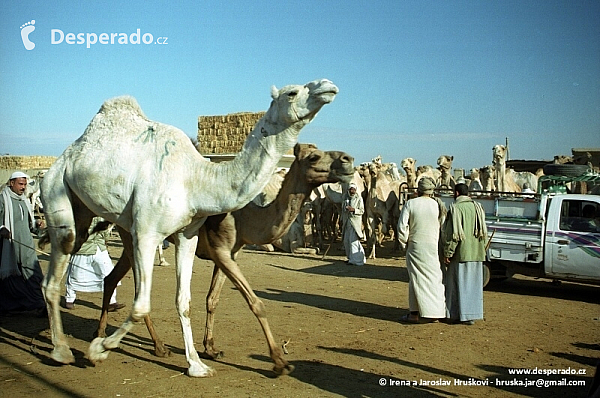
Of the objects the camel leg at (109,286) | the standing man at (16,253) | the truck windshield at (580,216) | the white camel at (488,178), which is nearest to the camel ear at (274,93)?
the camel leg at (109,286)

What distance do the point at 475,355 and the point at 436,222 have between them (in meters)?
2.29

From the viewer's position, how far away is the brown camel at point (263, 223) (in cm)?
627

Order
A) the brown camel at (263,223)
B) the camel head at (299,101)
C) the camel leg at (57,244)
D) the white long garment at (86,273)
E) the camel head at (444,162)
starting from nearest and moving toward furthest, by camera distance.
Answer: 1. the camel head at (299,101)
2. the brown camel at (263,223)
3. the camel leg at (57,244)
4. the white long garment at (86,273)
5. the camel head at (444,162)

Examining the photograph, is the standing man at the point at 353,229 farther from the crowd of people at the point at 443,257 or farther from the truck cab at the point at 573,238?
the crowd of people at the point at 443,257

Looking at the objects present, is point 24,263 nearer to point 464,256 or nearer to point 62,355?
point 62,355

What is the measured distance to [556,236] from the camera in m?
11.0

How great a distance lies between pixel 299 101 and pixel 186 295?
2309 millimetres

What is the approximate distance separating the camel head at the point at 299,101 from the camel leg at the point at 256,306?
5.06 ft

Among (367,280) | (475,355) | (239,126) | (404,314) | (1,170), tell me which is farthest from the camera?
(1,170)

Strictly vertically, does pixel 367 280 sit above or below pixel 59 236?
below

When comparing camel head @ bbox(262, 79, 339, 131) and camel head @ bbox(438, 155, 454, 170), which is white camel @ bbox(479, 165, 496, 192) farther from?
camel head @ bbox(262, 79, 339, 131)

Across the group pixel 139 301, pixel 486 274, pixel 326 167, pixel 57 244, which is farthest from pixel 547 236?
pixel 57 244

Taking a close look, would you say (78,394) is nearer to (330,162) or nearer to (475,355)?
(330,162)

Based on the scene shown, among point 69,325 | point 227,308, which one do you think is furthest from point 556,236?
point 69,325
